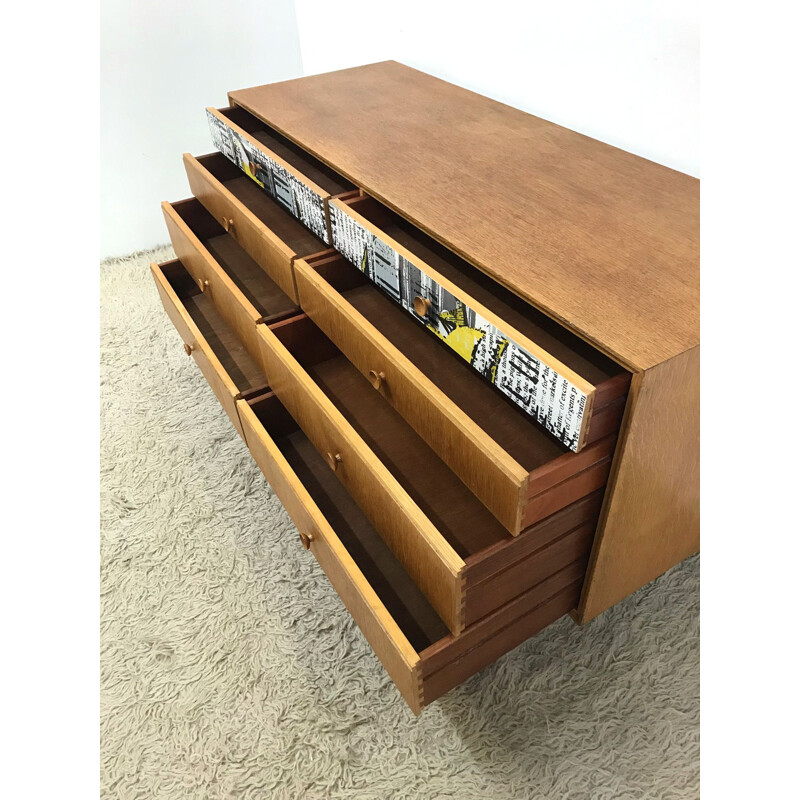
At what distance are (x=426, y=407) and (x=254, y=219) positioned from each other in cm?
62

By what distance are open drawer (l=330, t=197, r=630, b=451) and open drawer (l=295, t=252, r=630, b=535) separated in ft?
0.14

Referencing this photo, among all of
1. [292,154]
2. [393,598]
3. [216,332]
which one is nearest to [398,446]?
[393,598]

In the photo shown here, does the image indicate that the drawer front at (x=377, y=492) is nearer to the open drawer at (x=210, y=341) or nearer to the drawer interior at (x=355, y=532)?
the drawer interior at (x=355, y=532)

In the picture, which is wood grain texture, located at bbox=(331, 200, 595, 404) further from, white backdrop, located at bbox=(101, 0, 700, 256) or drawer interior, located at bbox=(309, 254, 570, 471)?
white backdrop, located at bbox=(101, 0, 700, 256)

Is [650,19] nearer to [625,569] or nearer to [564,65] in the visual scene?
[564,65]

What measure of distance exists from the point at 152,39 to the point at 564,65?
1482 mm

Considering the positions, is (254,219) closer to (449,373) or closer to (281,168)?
(281,168)

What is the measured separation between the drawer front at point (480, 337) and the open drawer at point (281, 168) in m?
0.10

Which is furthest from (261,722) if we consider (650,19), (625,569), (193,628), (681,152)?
(650,19)

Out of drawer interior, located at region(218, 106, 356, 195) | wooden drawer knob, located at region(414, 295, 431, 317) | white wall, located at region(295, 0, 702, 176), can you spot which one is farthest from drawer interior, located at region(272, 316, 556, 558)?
white wall, located at region(295, 0, 702, 176)

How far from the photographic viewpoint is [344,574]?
3.01 ft

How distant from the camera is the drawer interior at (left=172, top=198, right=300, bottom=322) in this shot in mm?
1381

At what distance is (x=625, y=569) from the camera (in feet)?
3.23

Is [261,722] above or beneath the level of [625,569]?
beneath
